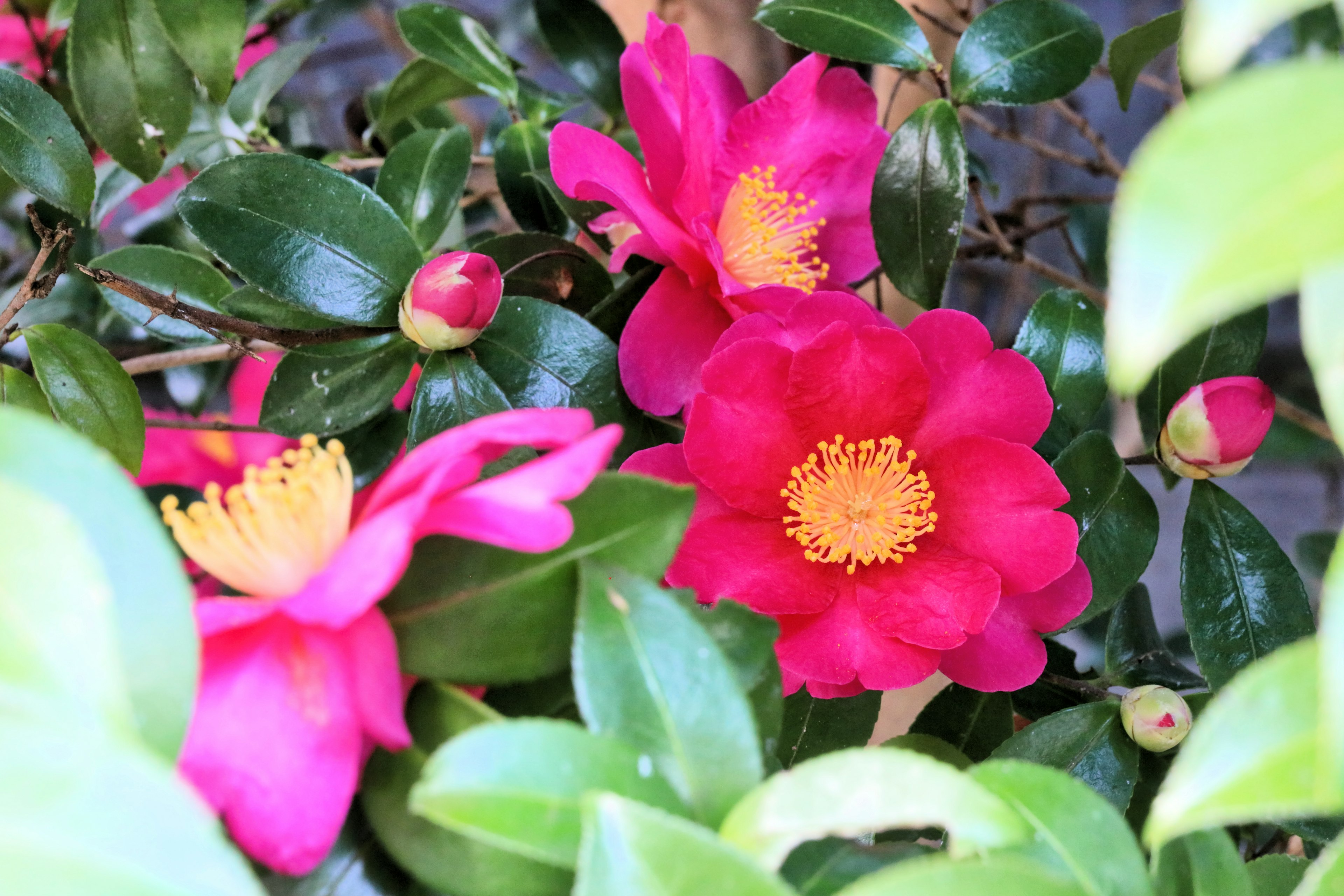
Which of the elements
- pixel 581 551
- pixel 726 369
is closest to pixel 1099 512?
pixel 726 369

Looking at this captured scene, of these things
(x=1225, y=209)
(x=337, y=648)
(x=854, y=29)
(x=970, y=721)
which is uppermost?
(x=1225, y=209)

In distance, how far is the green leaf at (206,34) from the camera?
718 mm

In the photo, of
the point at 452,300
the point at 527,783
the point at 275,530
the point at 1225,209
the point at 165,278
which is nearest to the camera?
the point at 1225,209

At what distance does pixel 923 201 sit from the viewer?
650 millimetres

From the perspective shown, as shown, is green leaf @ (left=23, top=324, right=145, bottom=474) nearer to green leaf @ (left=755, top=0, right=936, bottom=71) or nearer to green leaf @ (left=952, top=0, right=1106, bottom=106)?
green leaf @ (left=755, top=0, right=936, bottom=71)

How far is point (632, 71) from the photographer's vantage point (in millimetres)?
614

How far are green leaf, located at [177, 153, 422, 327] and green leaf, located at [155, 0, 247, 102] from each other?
0.19 meters

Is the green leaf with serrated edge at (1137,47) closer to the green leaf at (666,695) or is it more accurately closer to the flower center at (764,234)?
the flower center at (764,234)

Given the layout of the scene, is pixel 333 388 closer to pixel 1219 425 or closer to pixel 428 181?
pixel 428 181

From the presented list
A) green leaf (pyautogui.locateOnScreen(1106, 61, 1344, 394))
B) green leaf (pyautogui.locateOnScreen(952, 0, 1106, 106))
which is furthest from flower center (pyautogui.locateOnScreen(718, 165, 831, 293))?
green leaf (pyautogui.locateOnScreen(1106, 61, 1344, 394))

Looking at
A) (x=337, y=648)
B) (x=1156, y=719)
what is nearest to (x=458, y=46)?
(x=337, y=648)

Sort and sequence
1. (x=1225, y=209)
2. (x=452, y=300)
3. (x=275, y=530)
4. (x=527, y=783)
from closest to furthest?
(x=1225, y=209) < (x=527, y=783) < (x=275, y=530) < (x=452, y=300)

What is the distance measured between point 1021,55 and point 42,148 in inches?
25.2

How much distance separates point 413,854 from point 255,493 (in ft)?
0.58
